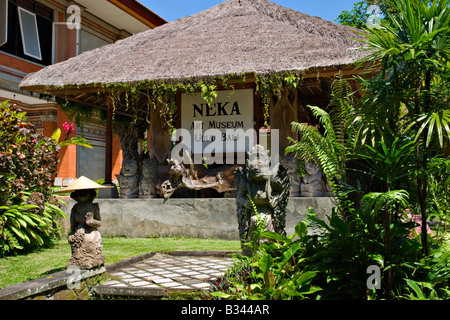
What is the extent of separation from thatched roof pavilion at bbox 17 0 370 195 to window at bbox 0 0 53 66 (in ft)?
13.4

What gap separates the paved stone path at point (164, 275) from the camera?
4867mm

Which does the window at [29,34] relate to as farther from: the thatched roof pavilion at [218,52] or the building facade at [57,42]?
the thatched roof pavilion at [218,52]

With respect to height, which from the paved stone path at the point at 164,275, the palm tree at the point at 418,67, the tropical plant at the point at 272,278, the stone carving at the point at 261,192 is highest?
the palm tree at the point at 418,67

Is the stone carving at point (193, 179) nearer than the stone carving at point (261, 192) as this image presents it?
No

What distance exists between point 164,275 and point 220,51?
5612mm

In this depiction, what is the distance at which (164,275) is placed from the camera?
5699 mm

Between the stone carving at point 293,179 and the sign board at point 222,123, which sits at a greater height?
the sign board at point 222,123

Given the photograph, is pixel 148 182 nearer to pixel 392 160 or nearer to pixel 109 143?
pixel 109 143

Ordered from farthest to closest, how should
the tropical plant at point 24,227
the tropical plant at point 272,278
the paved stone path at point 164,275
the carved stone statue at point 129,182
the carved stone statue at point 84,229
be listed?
the carved stone statue at point 129,182, the tropical plant at point 24,227, the carved stone statue at point 84,229, the paved stone path at point 164,275, the tropical plant at point 272,278

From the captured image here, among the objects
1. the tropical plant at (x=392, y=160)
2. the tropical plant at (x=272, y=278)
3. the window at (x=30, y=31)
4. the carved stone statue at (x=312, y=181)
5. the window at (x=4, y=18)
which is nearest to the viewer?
the tropical plant at (x=392, y=160)

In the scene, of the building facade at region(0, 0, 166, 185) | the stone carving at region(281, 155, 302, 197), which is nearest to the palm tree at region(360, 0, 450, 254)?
the stone carving at region(281, 155, 302, 197)

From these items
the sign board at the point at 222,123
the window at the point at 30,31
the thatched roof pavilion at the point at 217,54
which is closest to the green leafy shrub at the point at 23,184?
the thatched roof pavilion at the point at 217,54

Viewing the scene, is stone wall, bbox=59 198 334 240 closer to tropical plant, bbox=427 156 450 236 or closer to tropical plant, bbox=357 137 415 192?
tropical plant, bbox=427 156 450 236

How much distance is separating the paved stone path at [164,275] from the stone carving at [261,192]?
0.80 m
